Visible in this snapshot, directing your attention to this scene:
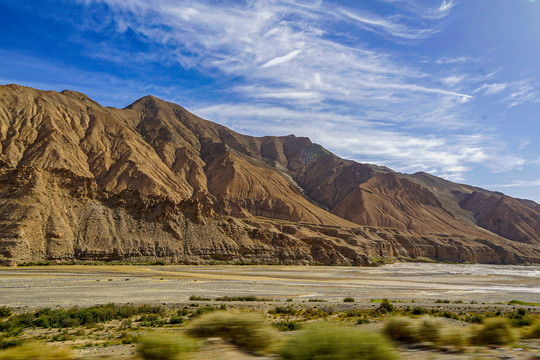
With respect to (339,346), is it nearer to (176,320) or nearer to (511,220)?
(176,320)

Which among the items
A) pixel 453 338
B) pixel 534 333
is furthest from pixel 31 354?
pixel 534 333

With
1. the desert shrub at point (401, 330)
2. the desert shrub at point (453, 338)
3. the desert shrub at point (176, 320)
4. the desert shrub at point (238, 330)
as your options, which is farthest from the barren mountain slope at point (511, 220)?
the desert shrub at point (238, 330)

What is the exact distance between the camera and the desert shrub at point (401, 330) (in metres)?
7.38

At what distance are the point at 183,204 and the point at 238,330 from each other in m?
70.1

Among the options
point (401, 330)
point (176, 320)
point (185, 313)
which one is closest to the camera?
point (401, 330)

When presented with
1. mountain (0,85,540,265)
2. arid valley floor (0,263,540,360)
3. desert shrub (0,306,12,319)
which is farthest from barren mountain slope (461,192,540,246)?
desert shrub (0,306,12,319)

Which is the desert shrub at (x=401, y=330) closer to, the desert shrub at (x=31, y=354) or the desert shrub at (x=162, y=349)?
the desert shrub at (x=162, y=349)

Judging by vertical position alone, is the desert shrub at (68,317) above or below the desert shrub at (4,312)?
above

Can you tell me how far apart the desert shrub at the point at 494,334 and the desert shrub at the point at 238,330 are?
439 cm

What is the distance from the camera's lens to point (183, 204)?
74562 millimetres

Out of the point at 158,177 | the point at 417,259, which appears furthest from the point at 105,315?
the point at 417,259

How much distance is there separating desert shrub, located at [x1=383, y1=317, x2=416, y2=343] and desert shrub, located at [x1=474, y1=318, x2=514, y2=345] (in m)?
1.27

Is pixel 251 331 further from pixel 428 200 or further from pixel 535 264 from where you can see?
A: pixel 428 200

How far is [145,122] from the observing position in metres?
168
